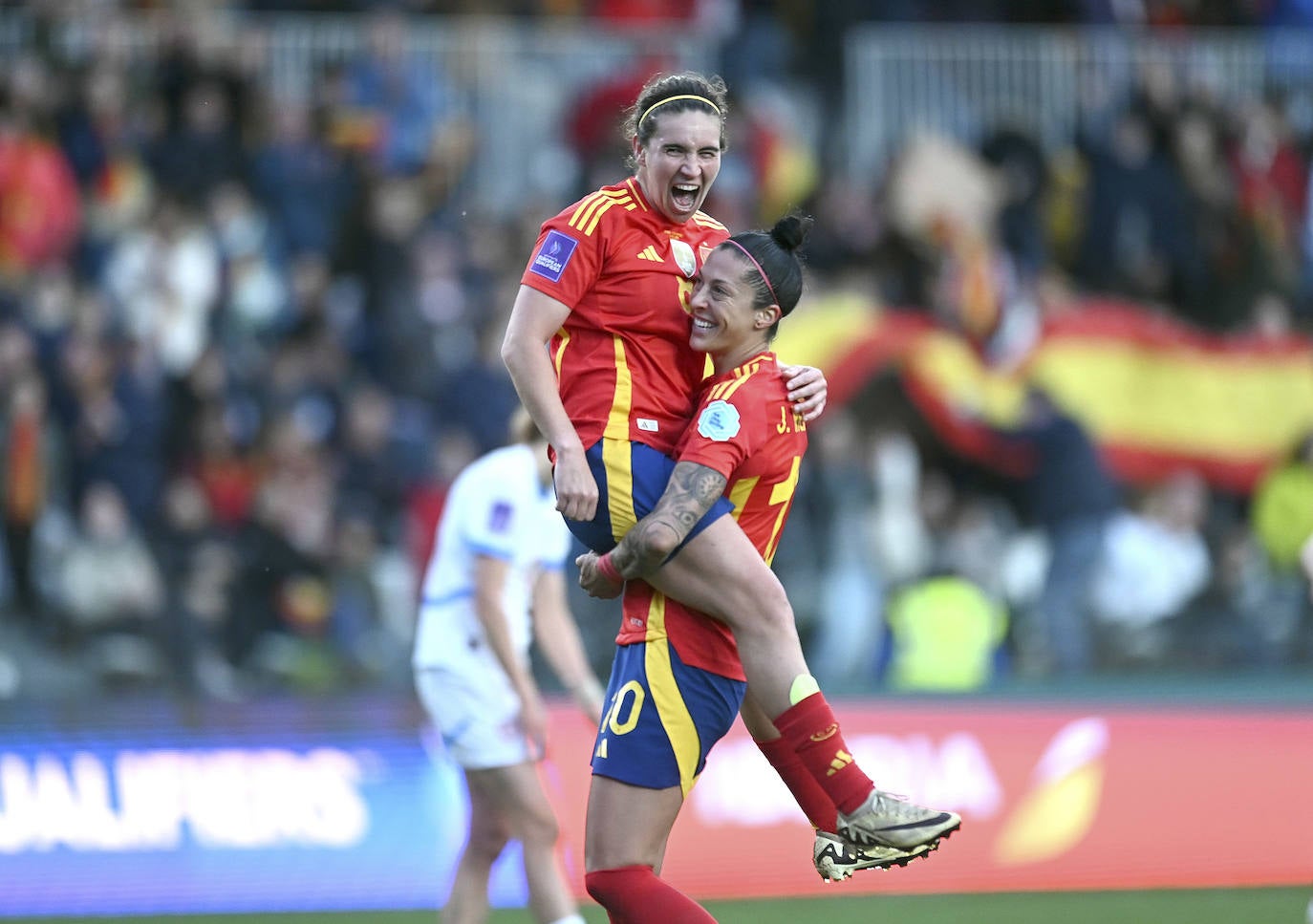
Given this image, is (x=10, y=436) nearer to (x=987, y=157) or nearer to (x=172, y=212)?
(x=172, y=212)

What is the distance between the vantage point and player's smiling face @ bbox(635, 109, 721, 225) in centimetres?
568

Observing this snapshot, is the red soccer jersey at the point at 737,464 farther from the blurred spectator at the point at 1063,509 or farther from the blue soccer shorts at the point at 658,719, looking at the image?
the blurred spectator at the point at 1063,509

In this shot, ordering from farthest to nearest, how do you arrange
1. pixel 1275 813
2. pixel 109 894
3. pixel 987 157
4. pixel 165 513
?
pixel 987 157
pixel 165 513
pixel 1275 813
pixel 109 894

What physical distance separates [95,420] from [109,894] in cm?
367

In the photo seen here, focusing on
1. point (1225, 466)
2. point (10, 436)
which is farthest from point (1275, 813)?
point (10, 436)

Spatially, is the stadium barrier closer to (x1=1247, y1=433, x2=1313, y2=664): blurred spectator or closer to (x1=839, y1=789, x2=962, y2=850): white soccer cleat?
(x1=1247, y1=433, x2=1313, y2=664): blurred spectator

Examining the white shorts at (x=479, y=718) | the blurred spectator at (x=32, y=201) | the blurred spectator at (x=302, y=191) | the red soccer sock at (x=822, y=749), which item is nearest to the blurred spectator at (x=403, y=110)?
the blurred spectator at (x=302, y=191)

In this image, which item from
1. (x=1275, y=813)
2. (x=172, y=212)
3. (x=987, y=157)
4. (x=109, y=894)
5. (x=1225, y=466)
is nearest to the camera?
(x=109, y=894)

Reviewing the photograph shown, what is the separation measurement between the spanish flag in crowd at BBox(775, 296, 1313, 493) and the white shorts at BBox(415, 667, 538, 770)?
628cm

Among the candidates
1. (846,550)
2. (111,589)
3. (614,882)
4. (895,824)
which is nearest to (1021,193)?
(846,550)

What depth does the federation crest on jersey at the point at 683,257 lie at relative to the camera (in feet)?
19.1

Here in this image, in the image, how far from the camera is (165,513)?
11750 mm

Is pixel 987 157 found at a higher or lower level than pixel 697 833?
higher

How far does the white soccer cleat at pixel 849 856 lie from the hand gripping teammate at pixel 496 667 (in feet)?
5.76
